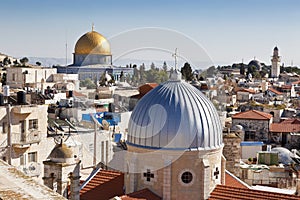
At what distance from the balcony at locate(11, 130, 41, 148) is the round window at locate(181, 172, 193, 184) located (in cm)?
837

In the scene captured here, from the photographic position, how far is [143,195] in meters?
10.1

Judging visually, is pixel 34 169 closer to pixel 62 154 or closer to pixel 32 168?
pixel 32 168

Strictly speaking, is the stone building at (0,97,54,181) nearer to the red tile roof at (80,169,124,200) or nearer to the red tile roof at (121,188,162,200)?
the red tile roof at (80,169,124,200)

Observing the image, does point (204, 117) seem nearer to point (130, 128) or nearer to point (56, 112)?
point (130, 128)

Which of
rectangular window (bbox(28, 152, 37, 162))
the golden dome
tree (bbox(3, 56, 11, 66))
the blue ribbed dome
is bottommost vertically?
rectangular window (bbox(28, 152, 37, 162))

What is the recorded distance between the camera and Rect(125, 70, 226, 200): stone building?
A: 33.0 feet

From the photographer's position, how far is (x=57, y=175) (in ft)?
30.7

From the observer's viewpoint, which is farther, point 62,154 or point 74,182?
point 74,182

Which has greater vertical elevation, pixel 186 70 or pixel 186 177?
pixel 186 70

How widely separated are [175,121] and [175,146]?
0.54 metres

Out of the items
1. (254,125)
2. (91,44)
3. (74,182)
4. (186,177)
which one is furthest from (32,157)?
(91,44)

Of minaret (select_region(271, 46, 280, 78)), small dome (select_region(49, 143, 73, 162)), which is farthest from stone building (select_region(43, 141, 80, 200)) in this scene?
minaret (select_region(271, 46, 280, 78))

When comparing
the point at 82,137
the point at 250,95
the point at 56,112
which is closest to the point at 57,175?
the point at 82,137

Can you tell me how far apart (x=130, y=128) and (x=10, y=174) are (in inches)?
267
